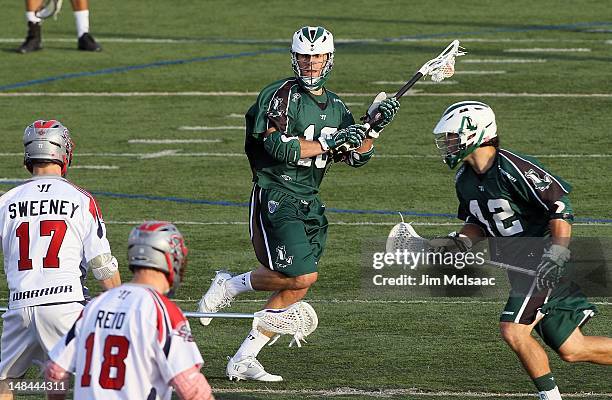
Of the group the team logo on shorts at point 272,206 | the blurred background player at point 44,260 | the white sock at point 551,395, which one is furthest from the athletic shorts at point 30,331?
the white sock at point 551,395

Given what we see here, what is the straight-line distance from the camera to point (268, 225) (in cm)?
941

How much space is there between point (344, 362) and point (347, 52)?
1338cm

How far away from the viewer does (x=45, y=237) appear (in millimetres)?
7422

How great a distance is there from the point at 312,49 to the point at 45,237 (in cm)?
283

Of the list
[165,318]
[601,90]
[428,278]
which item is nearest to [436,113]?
[601,90]

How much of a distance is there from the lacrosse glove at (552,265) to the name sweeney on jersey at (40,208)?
2473 mm

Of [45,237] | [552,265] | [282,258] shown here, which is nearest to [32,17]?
[282,258]

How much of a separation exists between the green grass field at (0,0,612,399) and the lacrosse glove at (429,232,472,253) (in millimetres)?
887

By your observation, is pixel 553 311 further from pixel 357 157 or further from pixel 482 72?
pixel 482 72

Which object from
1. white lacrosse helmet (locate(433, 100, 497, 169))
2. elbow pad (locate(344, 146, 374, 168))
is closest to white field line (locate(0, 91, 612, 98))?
elbow pad (locate(344, 146, 374, 168))

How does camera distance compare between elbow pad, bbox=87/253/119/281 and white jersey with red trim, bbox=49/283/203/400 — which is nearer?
white jersey with red trim, bbox=49/283/203/400

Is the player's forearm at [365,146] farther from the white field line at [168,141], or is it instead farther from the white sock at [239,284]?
the white field line at [168,141]

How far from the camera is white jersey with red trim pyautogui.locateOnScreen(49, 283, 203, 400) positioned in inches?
221

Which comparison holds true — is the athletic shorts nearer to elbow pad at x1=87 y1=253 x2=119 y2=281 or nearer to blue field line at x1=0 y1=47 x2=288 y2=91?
elbow pad at x1=87 y1=253 x2=119 y2=281
